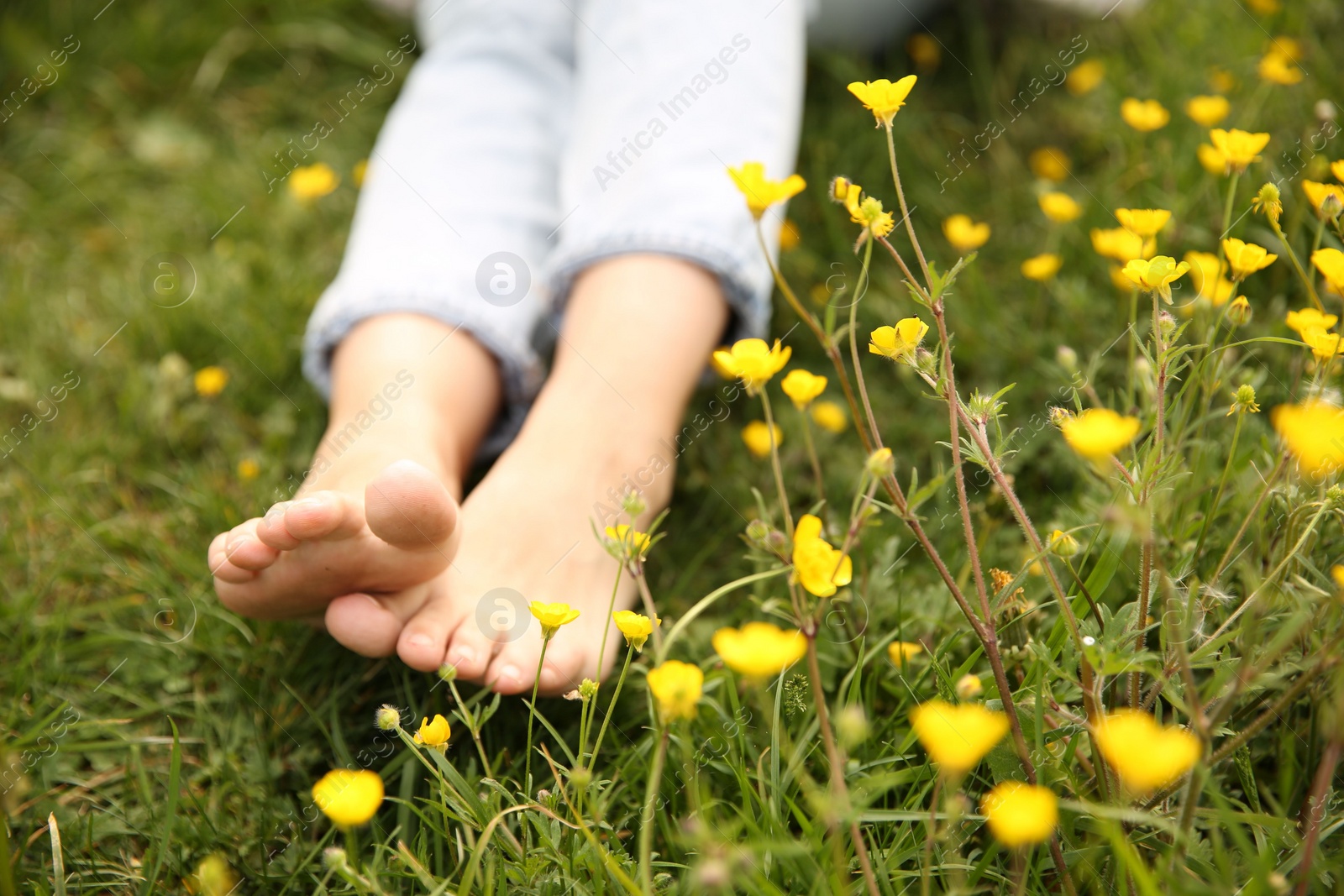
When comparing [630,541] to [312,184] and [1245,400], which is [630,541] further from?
[312,184]

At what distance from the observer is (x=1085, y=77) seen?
1688mm

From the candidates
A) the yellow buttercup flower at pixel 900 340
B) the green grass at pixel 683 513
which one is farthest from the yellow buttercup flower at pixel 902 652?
the yellow buttercup flower at pixel 900 340

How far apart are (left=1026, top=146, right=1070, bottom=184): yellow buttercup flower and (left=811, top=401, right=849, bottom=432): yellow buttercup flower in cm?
59

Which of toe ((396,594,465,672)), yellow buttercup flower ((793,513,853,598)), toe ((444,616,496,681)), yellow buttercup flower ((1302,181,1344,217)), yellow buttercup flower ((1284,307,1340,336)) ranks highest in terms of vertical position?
yellow buttercup flower ((793,513,853,598))

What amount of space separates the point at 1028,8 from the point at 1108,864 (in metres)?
1.52

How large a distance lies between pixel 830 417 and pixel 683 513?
23 cm

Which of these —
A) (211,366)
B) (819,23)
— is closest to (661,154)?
(819,23)

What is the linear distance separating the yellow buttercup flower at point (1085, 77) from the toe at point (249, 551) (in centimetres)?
154

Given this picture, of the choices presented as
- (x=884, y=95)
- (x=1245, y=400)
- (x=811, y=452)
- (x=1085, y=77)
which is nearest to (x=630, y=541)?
(x=811, y=452)

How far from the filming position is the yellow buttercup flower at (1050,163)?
5.15 ft

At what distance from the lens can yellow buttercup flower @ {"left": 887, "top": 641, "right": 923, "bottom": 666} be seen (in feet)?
2.75

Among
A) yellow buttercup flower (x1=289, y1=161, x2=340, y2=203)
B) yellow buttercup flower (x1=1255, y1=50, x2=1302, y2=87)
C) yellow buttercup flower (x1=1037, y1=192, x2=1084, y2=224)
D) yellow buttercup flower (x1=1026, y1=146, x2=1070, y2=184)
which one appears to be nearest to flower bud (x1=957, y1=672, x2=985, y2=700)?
yellow buttercup flower (x1=1037, y1=192, x2=1084, y2=224)

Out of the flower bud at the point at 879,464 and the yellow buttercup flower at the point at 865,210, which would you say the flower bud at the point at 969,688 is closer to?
the flower bud at the point at 879,464

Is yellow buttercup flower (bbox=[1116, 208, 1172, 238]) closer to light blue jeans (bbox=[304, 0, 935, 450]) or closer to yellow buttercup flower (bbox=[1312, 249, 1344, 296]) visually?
yellow buttercup flower (bbox=[1312, 249, 1344, 296])
